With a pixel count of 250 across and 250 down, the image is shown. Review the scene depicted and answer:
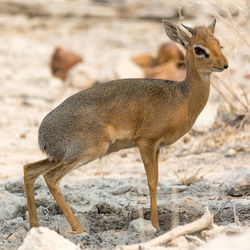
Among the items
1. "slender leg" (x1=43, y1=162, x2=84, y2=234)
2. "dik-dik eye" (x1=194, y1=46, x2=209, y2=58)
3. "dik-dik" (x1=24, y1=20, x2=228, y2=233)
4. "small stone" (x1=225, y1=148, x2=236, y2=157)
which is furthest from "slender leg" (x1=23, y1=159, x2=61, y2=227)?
"small stone" (x1=225, y1=148, x2=236, y2=157)

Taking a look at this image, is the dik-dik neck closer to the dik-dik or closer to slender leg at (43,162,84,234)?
the dik-dik

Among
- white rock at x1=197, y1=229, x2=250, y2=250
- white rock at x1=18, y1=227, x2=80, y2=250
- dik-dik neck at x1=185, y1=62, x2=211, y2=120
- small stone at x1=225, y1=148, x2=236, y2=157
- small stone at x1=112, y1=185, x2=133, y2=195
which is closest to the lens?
white rock at x1=197, y1=229, x2=250, y2=250

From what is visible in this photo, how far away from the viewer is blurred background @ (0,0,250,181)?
8.33 meters

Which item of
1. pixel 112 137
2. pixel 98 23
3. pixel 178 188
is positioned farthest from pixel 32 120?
pixel 98 23

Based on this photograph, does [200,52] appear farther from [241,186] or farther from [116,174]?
[116,174]

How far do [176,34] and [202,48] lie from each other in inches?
16.4

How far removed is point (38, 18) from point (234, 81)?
976 centimetres

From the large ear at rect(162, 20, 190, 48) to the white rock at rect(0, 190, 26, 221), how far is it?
216 cm

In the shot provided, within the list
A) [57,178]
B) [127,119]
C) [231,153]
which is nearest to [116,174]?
[231,153]

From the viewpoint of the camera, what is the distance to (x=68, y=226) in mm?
5215

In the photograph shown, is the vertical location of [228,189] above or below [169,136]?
below

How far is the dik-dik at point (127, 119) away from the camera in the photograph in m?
5.33

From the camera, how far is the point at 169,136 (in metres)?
5.54

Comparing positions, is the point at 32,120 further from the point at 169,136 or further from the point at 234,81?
the point at 169,136
